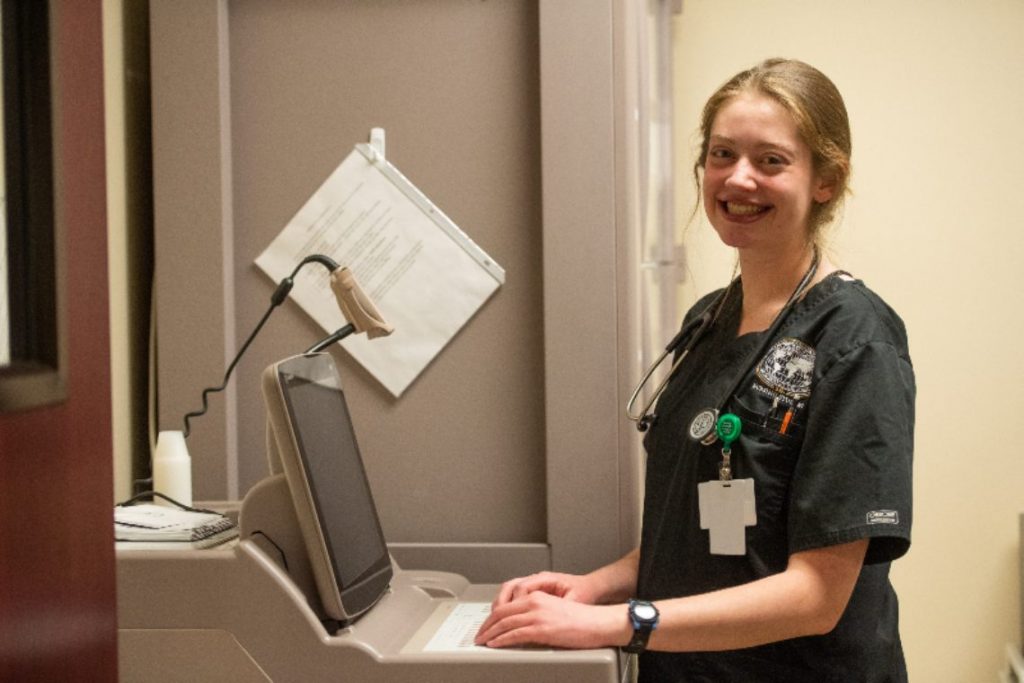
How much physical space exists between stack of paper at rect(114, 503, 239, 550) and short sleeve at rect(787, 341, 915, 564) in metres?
0.72

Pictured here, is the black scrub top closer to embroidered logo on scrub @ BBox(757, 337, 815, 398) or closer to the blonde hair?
embroidered logo on scrub @ BBox(757, 337, 815, 398)

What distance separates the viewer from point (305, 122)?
5.89ft

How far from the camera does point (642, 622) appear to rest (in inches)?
51.0

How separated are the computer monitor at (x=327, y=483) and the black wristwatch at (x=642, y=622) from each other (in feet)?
1.08

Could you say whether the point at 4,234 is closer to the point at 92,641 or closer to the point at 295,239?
the point at 92,641

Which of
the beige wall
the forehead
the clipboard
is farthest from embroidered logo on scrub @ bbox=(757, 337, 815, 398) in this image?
the beige wall

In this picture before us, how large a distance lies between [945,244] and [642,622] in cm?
210

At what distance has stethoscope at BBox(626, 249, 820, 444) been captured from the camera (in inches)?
56.7

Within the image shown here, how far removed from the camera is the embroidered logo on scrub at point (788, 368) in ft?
4.53

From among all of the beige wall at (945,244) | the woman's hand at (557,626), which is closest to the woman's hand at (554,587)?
the woman's hand at (557,626)

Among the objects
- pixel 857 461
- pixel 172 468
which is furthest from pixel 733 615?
pixel 172 468

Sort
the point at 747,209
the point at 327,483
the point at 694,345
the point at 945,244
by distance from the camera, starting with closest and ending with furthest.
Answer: the point at 327,483
the point at 747,209
the point at 694,345
the point at 945,244

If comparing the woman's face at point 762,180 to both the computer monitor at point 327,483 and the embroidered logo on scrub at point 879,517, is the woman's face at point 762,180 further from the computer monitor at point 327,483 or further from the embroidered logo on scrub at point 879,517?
the computer monitor at point 327,483

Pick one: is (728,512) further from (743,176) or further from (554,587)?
(743,176)
